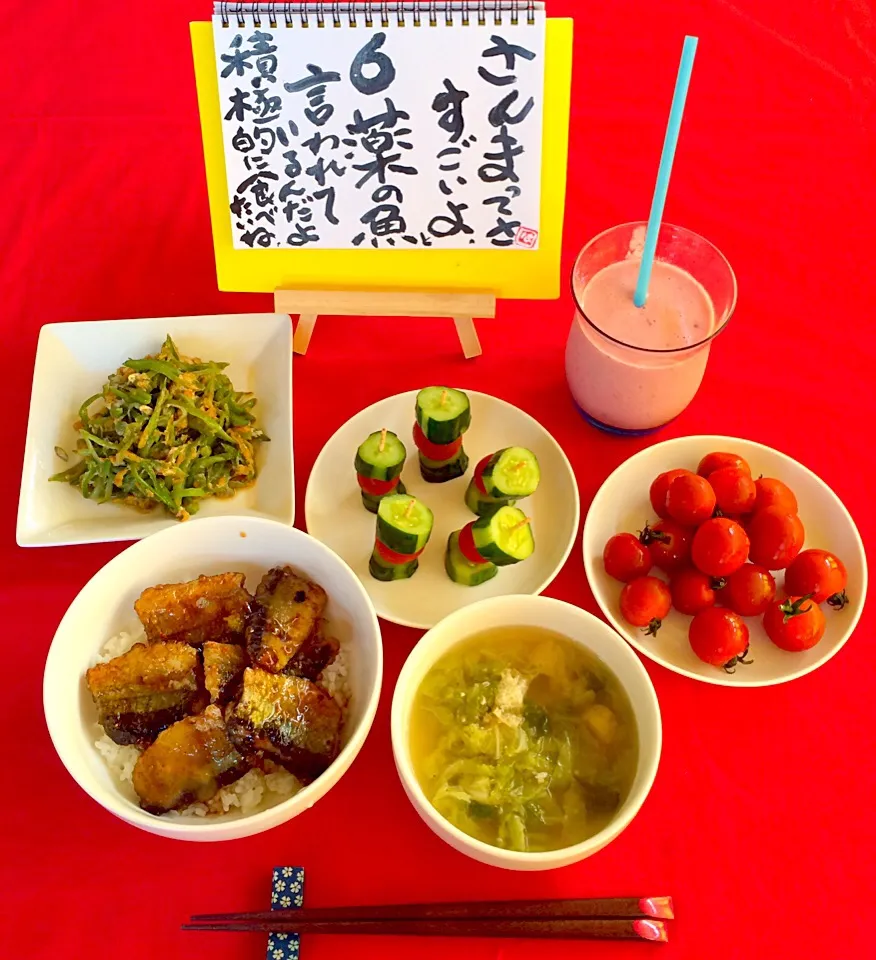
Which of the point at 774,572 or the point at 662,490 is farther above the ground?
the point at 662,490

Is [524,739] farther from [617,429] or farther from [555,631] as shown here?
[617,429]

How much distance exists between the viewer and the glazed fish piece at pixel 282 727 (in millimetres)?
1360

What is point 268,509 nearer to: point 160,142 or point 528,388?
point 528,388

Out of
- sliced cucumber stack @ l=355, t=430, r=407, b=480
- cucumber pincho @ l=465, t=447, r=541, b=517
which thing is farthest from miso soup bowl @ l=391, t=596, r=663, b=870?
sliced cucumber stack @ l=355, t=430, r=407, b=480

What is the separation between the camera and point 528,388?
78.1 inches

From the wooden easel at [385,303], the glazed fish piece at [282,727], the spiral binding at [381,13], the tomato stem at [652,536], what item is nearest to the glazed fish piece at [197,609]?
the glazed fish piece at [282,727]

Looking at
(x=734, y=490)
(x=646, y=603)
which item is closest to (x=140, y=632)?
(x=646, y=603)

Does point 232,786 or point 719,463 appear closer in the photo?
point 232,786

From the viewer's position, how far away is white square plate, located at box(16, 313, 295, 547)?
5.56ft

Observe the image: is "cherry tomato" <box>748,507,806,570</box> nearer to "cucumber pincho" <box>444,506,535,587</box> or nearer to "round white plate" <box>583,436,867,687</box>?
"round white plate" <box>583,436,867,687</box>

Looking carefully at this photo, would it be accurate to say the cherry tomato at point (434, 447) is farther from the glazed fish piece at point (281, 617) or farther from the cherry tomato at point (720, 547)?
the cherry tomato at point (720, 547)

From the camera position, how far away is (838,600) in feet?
5.37

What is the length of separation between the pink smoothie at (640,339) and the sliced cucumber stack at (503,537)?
0.40 metres

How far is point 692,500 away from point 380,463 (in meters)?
0.61
